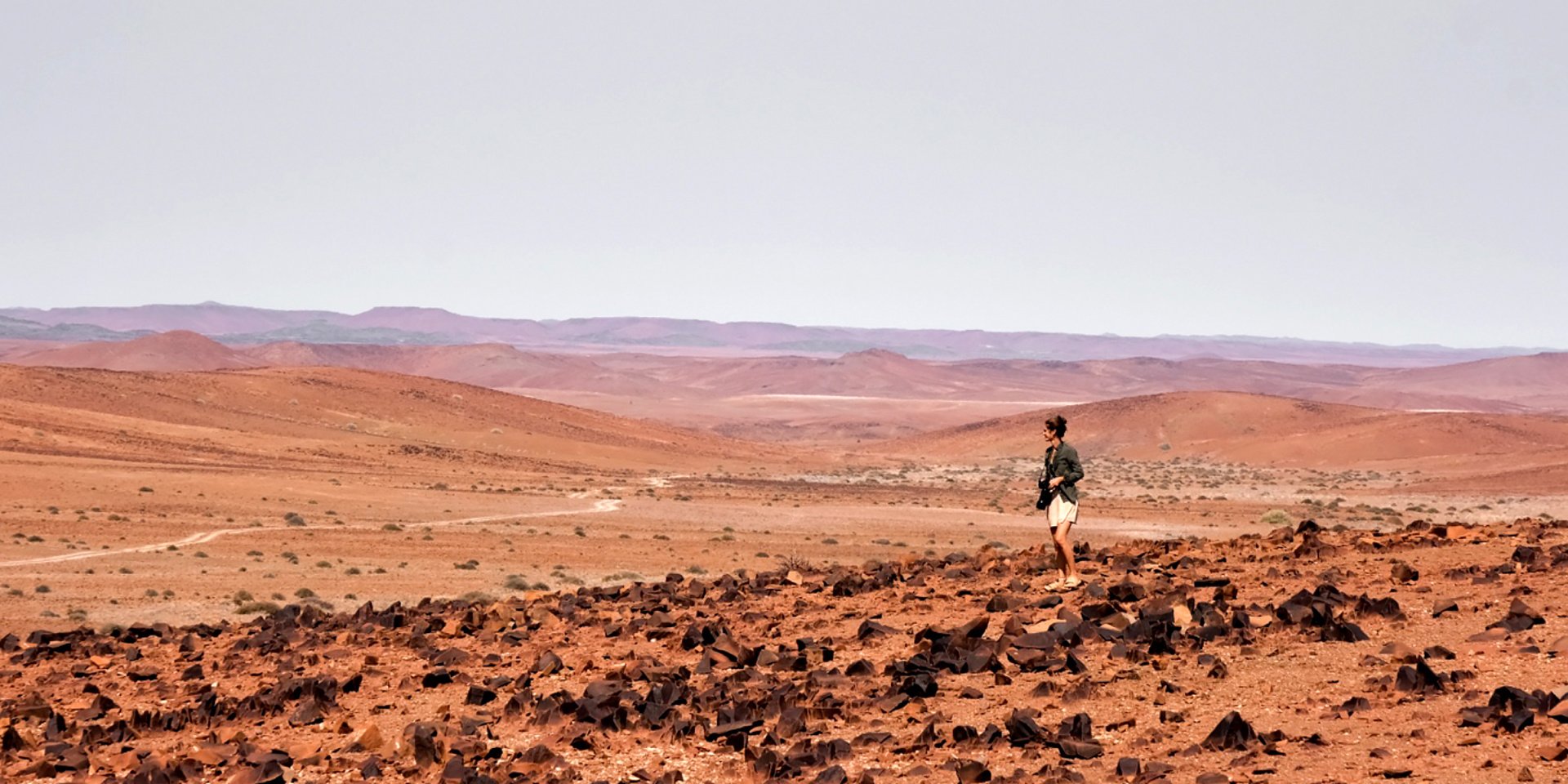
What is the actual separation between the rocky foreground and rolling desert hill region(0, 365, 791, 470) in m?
45.8

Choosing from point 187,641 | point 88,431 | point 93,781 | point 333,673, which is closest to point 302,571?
point 187,641

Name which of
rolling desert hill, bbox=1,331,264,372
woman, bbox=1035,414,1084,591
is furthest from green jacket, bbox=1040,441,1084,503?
rolling desert hill, bbox=1,331,264,372

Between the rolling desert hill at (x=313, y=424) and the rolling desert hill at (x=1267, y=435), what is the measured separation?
17.9 m

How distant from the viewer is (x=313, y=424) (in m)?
78.8

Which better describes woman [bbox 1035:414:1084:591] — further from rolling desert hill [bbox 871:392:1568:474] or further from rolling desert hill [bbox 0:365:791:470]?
rolling desert hill [bbox 871:392:1568:474]

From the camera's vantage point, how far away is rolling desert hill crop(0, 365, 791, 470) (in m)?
61.2

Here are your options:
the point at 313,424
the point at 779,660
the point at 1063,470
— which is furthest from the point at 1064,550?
the point at 313,424

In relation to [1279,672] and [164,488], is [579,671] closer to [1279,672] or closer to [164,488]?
[1279,672]

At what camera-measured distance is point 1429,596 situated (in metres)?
11.5

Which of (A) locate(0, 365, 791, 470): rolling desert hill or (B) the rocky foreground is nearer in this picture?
(B) the rocky foreground

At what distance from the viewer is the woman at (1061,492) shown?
1339cm

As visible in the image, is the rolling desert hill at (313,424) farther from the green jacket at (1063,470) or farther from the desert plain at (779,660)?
the green jacket at (1063,470)

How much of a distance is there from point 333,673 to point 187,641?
3.03 metres

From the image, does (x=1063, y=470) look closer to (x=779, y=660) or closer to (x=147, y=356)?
(x=779, y=660)
